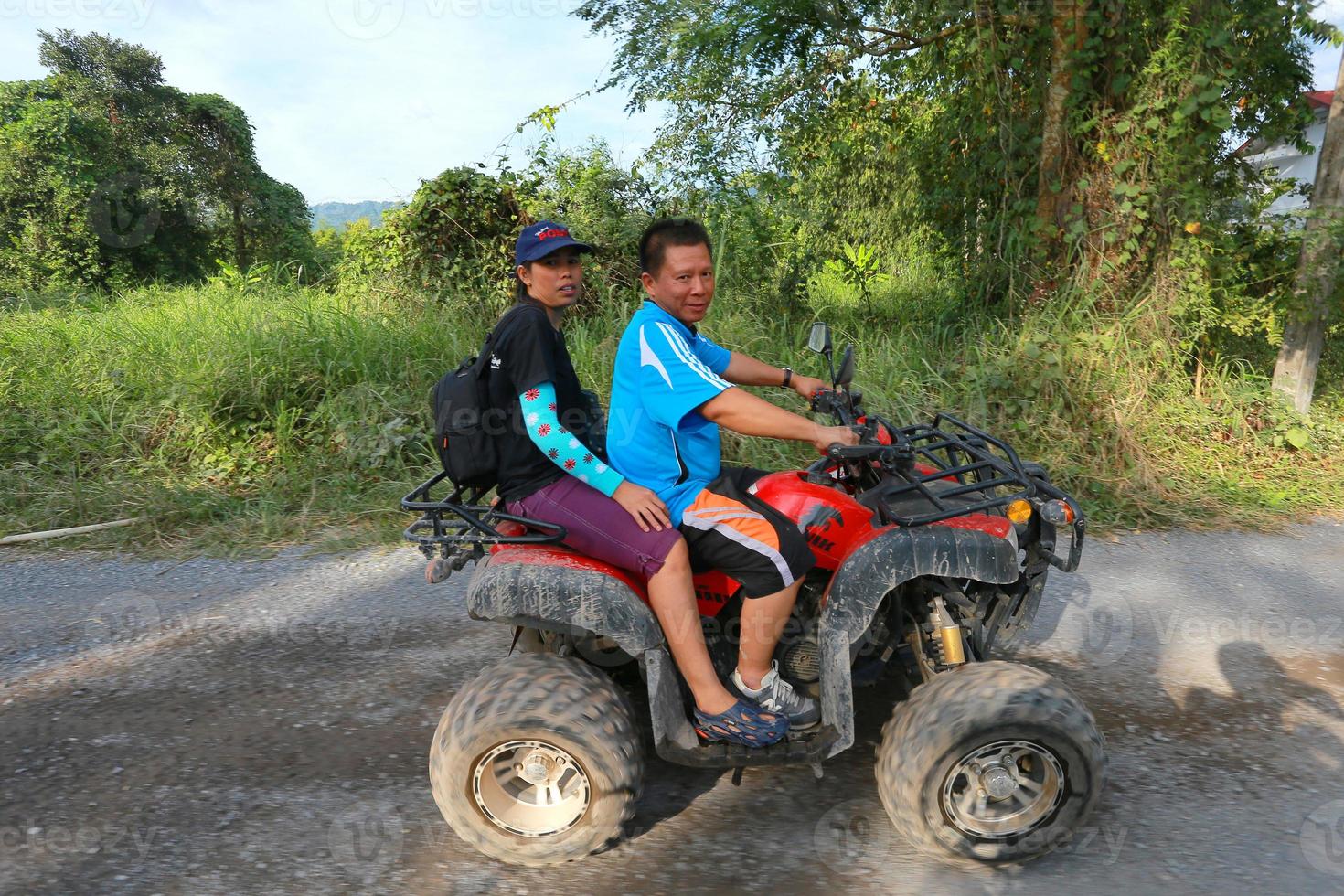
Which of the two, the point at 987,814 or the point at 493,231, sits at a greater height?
the point at 493,231

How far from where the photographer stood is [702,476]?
9.45 ft

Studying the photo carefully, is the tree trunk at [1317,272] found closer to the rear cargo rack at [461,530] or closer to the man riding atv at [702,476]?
the man riding atv at [702,476]

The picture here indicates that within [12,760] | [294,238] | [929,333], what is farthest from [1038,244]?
[294,238]

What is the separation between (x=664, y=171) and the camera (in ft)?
28.0

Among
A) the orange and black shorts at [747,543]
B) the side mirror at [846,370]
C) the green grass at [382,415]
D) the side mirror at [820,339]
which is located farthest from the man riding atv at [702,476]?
the green grass at [382,415]

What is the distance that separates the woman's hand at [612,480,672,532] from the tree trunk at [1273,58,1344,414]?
6.20 meters

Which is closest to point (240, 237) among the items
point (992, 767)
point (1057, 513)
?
point (1057, 513)

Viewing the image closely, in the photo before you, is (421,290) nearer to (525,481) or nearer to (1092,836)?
(525,481)

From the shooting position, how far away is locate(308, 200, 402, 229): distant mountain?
909 centimetres

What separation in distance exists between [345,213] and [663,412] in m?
19.9

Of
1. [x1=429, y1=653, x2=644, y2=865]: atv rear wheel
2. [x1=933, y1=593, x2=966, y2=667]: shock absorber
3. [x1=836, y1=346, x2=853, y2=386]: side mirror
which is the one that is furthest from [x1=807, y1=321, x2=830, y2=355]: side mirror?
[x1=429, y1=653, x2=644, y2=865]: atv rear wheel

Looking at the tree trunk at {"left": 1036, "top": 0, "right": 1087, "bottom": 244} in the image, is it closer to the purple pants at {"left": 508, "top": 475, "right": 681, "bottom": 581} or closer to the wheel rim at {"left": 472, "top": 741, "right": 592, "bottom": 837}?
the purple pants at {"left": 508, "top": 475, "right": 681, "bottom": 581}

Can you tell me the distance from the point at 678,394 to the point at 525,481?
0.61 metres

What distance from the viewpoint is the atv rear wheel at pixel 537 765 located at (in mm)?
2514
